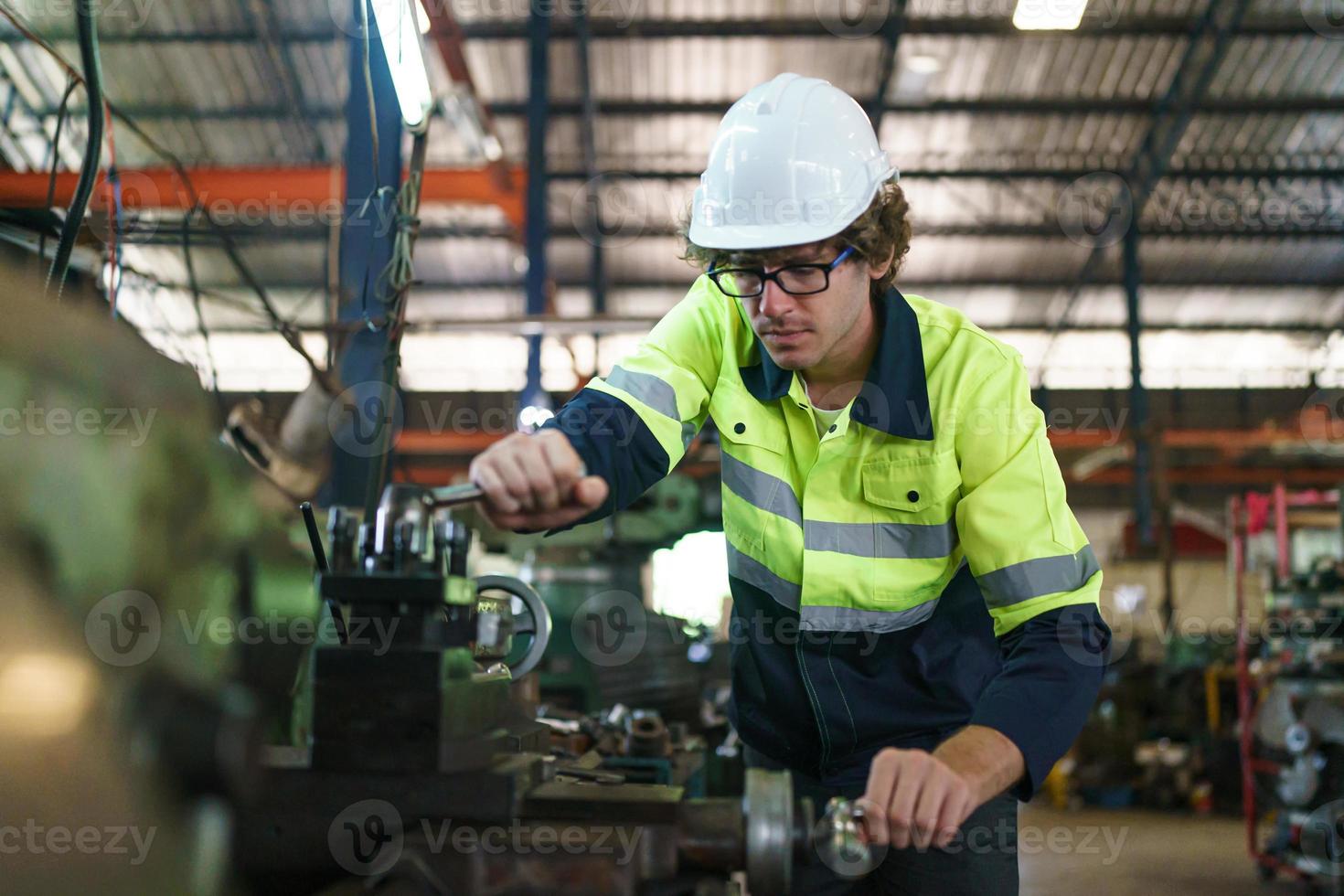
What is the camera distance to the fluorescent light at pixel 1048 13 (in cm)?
583

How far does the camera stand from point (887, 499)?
4.47 ft

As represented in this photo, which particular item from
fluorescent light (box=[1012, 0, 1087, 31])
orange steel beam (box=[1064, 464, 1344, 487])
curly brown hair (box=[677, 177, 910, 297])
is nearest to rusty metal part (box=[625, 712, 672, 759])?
curly brown hair (box=[677, 177, 910, 297])

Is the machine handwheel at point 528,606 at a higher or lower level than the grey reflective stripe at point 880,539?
lower

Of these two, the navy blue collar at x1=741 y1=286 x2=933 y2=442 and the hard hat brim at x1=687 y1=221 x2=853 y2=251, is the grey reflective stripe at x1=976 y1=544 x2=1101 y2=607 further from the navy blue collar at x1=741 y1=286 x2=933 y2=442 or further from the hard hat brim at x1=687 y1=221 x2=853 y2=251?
the hard hat brim at x1=687 y1=221 x2=853 y2=251

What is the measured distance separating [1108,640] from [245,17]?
846 centimetres

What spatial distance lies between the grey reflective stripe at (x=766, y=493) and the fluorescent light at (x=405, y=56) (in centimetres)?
109

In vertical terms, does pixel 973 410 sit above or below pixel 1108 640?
above

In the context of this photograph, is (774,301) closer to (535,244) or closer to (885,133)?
(535,244)

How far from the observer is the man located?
4.05 feet

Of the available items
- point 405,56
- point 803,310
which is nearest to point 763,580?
point 803,310

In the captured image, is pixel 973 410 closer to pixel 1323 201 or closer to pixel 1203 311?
pixel 1323 201

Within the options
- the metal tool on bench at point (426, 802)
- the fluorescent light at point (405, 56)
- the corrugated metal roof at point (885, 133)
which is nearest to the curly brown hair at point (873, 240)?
the metal tool on bench at point (426, 802)

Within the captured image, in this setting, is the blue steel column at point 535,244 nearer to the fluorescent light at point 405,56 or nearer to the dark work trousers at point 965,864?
the fluorescent light at point 405,56

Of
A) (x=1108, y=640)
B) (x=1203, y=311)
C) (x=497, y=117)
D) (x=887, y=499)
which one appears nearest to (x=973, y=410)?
(x=887, y=499)
